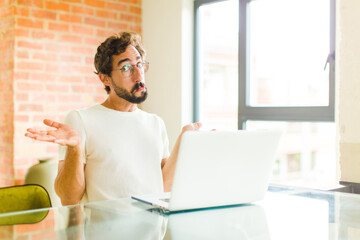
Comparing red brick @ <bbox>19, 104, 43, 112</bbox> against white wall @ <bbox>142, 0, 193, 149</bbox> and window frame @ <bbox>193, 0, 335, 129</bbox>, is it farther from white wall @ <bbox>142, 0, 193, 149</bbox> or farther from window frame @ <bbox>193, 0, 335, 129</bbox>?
window frame @ <bbox>193, 0, 335, 129</bbox>

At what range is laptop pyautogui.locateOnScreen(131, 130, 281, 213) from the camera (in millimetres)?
1278

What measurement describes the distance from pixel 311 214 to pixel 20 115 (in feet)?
8.04

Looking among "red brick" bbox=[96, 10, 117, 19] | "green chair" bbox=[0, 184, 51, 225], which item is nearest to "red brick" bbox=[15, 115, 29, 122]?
"red brick" bbox=[96, 10, 117, 19]

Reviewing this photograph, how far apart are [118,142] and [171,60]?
1.69 metres

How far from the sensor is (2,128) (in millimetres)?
3260

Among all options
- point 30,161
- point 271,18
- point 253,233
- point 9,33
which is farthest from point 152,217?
point 271,18

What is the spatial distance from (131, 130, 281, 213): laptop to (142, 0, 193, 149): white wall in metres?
2.15

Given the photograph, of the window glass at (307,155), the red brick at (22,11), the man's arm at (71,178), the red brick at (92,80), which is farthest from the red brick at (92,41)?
the window glass at (307,155)

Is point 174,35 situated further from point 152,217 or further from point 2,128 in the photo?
point 152,217

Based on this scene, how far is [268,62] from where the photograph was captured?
4977 mm

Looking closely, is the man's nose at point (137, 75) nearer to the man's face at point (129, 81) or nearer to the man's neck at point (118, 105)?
the man's face at point (129, 81)

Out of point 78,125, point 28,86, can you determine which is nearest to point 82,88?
point 28,86

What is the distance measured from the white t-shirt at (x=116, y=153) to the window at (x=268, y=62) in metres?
0.90

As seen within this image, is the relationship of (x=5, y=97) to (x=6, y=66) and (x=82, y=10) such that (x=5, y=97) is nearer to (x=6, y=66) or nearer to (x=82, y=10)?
(x=6, y=66)
